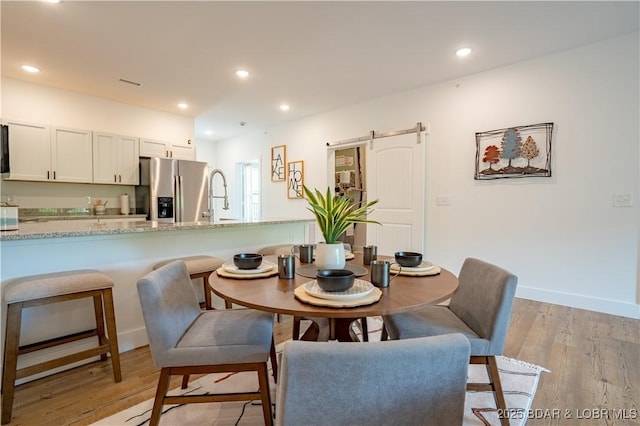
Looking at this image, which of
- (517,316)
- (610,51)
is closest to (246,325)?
(517,316)

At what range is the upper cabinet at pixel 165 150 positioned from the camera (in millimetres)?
4805

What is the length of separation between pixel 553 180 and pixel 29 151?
6043mm

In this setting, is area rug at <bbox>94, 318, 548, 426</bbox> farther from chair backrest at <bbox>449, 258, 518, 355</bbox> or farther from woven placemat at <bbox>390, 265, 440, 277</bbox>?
woven placemat at <bbox>390, 265, 440, 277</bbox>

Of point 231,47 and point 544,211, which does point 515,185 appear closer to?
point 544,211

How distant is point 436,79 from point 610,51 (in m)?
1.58

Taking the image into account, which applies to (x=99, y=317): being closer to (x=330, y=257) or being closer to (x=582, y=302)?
(x=330, y=257)

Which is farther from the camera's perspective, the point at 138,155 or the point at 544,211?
the point at 138,155

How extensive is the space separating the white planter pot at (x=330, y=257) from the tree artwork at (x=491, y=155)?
9.29 ft

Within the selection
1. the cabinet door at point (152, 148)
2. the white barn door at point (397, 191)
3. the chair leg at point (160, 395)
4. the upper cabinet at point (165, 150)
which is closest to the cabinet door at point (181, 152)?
the upper cabinet at point (165, 150)

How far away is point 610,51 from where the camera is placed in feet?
9.45

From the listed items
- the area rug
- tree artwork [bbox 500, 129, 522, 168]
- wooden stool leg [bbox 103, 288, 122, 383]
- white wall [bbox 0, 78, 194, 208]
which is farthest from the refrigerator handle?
tree artwork [bbox 500, 129, 522, 168]

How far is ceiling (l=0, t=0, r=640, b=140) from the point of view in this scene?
2.40 metres

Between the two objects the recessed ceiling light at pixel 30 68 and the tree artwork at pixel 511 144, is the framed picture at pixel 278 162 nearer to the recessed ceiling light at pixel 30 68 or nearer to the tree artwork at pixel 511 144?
the recessed ceiling light at pixel 30 68

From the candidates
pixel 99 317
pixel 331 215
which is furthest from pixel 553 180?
pixel 99 317
